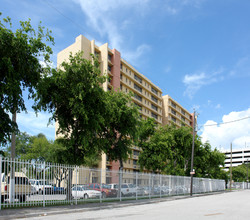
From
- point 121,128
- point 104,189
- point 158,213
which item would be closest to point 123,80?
point 121,128

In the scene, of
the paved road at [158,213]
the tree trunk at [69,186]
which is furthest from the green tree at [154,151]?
the tree trunk at [69,186]

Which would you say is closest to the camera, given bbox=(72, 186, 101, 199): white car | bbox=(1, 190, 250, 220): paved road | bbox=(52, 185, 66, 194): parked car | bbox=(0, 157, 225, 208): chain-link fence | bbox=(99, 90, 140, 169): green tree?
bbox=(1, 190, 250, 220): paved road

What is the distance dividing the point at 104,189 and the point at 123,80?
4572 centimetres

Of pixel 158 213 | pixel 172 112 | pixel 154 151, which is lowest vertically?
pixel 158 213

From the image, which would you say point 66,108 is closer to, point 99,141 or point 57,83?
point 57,83

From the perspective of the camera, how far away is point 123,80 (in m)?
61.8

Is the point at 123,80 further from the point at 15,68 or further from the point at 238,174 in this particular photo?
the point at 238,174

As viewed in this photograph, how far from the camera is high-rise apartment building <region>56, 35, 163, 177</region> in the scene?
53.1 m

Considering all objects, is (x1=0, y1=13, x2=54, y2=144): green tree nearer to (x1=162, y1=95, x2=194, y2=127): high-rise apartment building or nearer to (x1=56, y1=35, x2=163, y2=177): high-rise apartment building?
(x1=56, y1=35, x2=163, y2=177): high-rise apartment building

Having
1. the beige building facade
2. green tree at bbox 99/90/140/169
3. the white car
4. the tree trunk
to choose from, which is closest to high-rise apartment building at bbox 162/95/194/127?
the beige building facade

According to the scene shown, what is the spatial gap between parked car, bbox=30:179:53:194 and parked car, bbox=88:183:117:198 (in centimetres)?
306

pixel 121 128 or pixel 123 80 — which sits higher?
pixel 123 80

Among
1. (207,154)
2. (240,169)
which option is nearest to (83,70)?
(207,154)

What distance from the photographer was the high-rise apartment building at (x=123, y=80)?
53062mm
